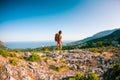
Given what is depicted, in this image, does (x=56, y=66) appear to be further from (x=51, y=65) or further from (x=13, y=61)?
(x=13, y=61)

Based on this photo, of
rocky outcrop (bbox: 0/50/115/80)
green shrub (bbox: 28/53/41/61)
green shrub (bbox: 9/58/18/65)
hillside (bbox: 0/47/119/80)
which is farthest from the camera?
green shrub (bbox: 28/53/41/61)

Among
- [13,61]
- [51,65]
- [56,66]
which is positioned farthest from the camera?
[51,65]

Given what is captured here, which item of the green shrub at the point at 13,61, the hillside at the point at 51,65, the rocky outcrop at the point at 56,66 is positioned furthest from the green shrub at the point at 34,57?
the green shrub at the point at 13,61

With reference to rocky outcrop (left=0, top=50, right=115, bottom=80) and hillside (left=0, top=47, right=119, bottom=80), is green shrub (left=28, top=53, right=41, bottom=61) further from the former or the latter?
rocky outcrop (left=0, top=50, right=115, bottom=80)

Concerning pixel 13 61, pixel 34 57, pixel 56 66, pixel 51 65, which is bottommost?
pixel 56 66

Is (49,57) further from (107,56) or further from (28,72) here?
(107,56)

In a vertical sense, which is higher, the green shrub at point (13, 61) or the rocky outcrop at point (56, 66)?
the green shrub at point (13, 61)

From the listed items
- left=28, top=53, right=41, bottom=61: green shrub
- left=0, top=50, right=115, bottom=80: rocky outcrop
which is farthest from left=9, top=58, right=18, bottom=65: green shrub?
left=28, top=53, right=41, bottom=61: green shrub

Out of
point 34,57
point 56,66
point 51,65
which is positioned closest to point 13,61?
point 34,57

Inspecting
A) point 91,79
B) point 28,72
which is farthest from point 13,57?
point 91,79

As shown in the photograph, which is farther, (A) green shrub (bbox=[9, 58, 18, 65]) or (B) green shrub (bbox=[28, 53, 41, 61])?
(B) green shrub (bbox=[28, 53, 41, 61])

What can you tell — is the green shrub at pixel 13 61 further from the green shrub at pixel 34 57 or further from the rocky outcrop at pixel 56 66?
the green shrub at pixel 34 57

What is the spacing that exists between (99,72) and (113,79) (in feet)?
17.9

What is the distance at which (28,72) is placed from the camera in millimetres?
24250
